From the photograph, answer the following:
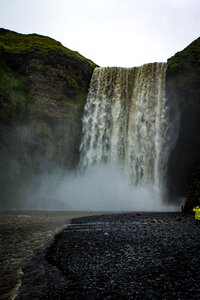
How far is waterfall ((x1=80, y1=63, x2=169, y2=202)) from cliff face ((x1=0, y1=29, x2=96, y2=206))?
7.23 ft

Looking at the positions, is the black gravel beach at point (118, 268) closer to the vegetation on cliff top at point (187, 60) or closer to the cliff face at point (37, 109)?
the cliff face at point (37, 109)

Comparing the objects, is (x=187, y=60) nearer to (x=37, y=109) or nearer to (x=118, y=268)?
(x=37, y=109)

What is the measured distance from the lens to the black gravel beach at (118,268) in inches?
316

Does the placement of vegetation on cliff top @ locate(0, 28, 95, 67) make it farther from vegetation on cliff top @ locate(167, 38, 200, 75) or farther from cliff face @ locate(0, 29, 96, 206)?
vegetation on cliff top @ locate(167, 38, 200, 75)

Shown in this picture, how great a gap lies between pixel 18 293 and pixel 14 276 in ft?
4.76

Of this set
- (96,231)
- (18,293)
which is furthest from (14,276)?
(96,231)

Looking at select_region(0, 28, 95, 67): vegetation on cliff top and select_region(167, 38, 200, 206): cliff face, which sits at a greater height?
select_region(0, 28, 95, 67): vegetation on cliff top

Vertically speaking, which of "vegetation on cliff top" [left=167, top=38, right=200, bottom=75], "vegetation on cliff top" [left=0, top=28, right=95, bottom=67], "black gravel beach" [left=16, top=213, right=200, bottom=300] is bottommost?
"black gravel beach" [left=16, top=213, right=200, bottom=300]

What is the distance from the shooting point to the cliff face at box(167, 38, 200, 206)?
42500 millimetres

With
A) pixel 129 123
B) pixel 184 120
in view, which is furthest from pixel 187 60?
pixel 129 123

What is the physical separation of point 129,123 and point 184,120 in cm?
832

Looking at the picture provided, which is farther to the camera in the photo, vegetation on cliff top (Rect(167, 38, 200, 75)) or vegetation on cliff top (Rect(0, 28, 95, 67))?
vegetation on cliff top (Rect(0, 28, 95, 67))

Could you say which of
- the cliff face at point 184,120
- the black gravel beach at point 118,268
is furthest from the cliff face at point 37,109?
the black gravel beach at point 118,268

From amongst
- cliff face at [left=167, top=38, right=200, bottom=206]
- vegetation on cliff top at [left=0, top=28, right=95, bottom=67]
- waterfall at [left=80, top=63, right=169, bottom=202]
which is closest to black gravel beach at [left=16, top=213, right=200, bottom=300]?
cliff face at [left=167, top=38, right=200, bottom=206]
